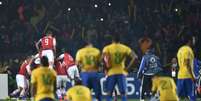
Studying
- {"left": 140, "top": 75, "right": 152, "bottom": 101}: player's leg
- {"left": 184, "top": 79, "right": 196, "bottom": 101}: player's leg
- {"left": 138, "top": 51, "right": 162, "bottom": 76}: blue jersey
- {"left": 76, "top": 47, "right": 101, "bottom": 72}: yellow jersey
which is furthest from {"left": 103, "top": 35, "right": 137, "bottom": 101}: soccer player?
{"left": 140, "top": 75, "right": 152, "bottom": 101}: player's leg

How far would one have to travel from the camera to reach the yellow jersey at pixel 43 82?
15.4 metres

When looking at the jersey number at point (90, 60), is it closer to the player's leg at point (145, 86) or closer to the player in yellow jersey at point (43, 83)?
the player in yellow jersey at point (43, 83)

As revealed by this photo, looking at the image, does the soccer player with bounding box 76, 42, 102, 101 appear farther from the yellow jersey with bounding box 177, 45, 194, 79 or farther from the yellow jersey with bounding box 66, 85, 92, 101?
the yellow jersey with bounding box 66, 85, 92, 101

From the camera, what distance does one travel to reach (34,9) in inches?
1361

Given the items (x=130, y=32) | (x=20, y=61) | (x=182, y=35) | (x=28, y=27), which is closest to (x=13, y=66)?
(x=20, y=61)

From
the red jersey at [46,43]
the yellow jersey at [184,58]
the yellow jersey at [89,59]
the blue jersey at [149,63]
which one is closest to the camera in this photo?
the yellow jersey at [89,59]

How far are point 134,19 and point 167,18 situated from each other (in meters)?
1.66

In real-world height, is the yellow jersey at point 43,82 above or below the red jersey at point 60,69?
below

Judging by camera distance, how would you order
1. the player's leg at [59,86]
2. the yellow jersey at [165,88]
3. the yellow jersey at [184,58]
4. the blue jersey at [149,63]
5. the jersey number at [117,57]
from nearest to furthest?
1. the yellow jersey at [165,88]
2. the jersey number at [117,57]
3. the yellow jersey at [184,58]
4. the blue jersey at [149,63]
5. the player's leg at [59,86]

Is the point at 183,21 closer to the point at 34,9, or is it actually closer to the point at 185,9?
the point at 185,9

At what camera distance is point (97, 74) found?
19312 millimetres

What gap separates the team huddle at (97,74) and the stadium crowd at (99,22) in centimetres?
682

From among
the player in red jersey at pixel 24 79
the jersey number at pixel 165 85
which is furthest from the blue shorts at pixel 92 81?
the player in red jersey at pixel 24 79

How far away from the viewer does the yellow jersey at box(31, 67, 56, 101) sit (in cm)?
1536
